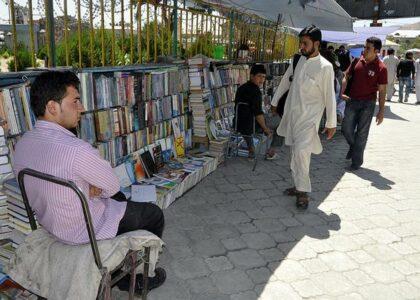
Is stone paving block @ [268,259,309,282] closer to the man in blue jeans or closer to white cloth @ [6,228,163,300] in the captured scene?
white cloth @ [6,228,163,300]

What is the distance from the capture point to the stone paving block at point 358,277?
2858mm

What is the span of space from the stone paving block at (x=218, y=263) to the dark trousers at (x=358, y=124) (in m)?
3.30

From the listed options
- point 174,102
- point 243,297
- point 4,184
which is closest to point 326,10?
point 174,102

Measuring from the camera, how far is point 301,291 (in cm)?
271

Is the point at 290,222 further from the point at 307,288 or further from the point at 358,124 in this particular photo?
the point at 358,124

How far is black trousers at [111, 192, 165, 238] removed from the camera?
7.22 feet

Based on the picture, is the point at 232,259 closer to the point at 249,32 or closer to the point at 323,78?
the point at 323,78

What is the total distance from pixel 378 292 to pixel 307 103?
1930 mm

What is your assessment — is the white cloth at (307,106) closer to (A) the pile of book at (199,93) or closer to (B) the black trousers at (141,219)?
(A) the pile of book at (199,93)

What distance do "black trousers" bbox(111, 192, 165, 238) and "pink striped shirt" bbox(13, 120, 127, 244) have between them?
0.17 m

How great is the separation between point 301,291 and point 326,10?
466 centimetres

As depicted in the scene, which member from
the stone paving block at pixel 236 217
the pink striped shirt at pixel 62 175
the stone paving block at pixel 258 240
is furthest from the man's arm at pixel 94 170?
the stone paving block at pixel 236 217

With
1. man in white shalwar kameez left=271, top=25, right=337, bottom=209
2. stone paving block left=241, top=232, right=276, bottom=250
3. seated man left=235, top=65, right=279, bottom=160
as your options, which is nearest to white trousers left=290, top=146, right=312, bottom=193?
man in white shalwar kameez left=271, top=25, right=337, bottom=209

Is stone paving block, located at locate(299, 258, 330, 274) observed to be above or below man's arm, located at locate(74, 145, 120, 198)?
below
